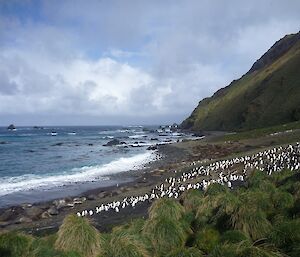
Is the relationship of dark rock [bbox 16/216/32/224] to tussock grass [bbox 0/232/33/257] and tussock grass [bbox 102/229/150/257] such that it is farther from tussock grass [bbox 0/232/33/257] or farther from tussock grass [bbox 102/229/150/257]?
tussock grass [bbox 102/229/150/257]

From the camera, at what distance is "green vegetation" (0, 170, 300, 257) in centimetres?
915

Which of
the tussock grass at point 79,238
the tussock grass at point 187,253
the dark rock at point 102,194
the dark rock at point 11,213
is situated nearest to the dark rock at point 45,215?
the dark rock at point 11,213

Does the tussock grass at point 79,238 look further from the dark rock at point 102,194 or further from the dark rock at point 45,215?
the dark rock at point 102,194

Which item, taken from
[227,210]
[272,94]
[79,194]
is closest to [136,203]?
[79,194]

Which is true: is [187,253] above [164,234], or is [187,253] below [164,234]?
above

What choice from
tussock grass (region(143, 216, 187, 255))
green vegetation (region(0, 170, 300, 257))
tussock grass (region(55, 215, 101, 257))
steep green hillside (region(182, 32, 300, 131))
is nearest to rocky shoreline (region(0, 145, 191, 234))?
green vegetation (region(0, 170, 300, 257))

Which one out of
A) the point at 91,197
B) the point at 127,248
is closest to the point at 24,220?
the point at 91,197

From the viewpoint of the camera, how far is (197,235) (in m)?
11.1

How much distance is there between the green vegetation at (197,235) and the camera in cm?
915

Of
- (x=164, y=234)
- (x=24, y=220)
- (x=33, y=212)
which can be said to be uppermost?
(x=164, y=234)

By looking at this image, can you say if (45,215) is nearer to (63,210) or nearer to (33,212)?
(33,212)

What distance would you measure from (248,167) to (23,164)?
127 feet

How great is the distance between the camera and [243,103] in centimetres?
15738

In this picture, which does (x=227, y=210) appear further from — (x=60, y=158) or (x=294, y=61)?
(x=294, y=61)
